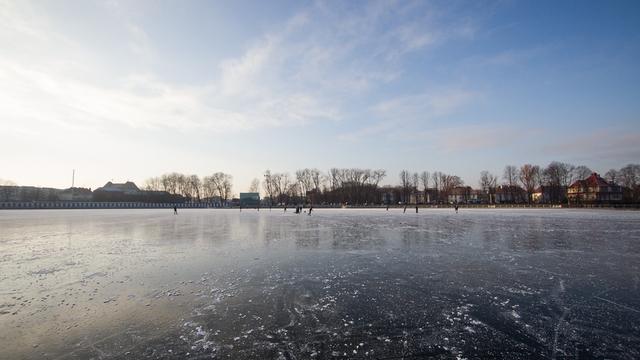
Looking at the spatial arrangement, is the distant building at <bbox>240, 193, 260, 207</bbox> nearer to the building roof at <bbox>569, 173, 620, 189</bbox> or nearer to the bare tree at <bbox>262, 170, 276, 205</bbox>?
the bare tree at <bbox>262, 170, 276, 205</bbox>

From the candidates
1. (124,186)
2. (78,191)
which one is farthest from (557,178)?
(78,191)

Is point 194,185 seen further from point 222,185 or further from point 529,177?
point 529,177

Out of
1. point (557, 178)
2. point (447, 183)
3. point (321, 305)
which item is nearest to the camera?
point (321, 305)

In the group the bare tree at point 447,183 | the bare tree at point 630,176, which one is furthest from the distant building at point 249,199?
the bare tree at point 630,176

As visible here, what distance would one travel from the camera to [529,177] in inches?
2633

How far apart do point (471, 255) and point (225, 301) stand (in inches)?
285

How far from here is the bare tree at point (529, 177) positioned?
2608 inches

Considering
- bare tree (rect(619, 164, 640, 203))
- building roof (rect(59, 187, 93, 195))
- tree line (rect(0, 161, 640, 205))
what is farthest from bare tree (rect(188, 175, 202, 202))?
bare tree (rect(619, 164, 640, 203))

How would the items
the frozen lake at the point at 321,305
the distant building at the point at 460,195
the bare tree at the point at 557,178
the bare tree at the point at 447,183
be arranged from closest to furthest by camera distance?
the frozen lake at the point at 321,305, the bare tree at the point at 557,178, the bare tree at the point at 447,183, the distant building at the point at 460,195

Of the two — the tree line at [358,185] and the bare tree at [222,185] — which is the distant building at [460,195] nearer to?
the tree line at [358,185]

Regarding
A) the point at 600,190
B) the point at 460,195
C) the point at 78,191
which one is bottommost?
the point at 460,195

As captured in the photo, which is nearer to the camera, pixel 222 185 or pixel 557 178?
pixel 557 178

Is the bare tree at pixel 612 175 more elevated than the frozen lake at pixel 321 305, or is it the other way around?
the bare tree at pixel 612 175

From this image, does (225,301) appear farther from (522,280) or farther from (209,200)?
(209,200)
